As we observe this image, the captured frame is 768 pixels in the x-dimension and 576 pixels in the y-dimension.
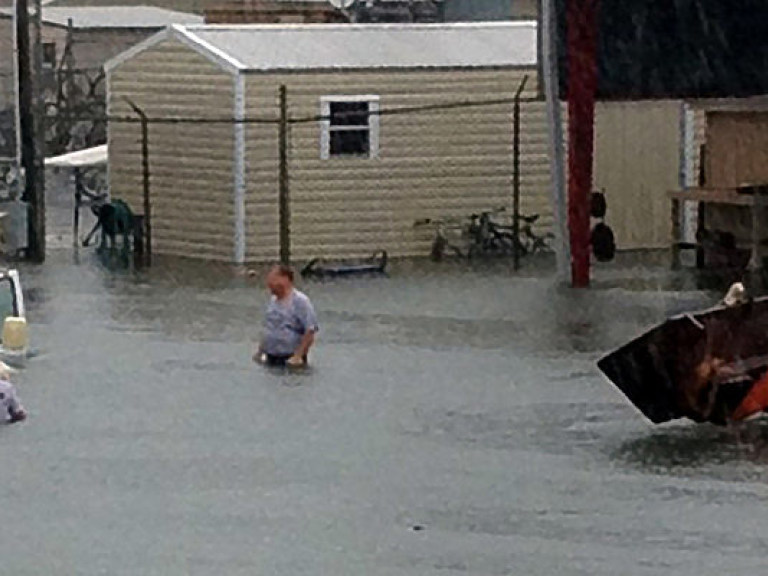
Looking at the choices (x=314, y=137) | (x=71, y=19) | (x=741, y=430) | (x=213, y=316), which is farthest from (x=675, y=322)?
(x=71, y=19)

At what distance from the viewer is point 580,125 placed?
103 feet

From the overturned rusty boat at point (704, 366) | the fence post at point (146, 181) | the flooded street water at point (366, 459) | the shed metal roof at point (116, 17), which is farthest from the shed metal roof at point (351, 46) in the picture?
the shed metal roof at point (116, 17)

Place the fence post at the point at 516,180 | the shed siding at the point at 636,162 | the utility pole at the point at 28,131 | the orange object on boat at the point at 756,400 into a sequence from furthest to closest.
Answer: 1. the shed siding at the point at 636,162
2. the utility pole at the point at 28,131
3. the fence post at the point at 516,180
4. the orange object on boat at the point at 756,400

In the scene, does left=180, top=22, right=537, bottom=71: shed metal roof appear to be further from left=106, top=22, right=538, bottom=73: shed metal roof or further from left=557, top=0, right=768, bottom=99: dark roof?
left=557, top=0, right=768, bottom=99: dark roof

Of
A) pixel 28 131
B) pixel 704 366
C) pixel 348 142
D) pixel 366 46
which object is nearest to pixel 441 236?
pixel 348 142

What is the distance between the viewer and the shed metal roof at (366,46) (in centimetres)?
3616

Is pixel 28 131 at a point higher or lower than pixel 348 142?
higher

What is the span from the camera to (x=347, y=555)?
12.7m

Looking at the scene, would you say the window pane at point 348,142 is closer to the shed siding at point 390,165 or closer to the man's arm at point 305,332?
the shed siding at point 390,165

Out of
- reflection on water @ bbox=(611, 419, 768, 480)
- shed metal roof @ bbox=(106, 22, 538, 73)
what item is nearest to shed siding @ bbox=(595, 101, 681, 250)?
shed metal roof @ bbox=(106, 22, 538, 73)

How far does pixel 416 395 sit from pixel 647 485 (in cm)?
518

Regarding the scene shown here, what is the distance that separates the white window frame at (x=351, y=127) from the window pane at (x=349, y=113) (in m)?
0.07

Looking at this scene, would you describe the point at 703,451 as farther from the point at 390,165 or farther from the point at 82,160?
the point at 82,160

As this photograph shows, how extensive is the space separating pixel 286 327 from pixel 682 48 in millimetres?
16069
